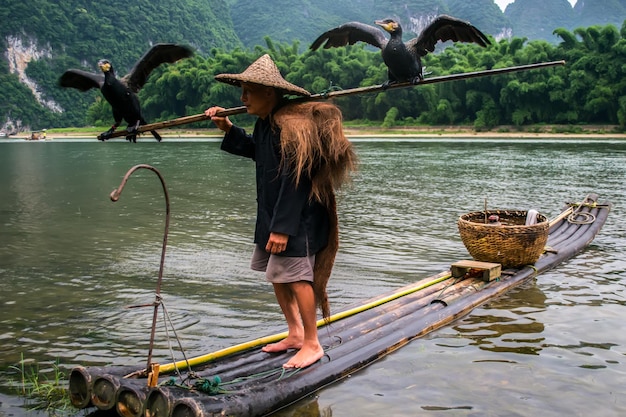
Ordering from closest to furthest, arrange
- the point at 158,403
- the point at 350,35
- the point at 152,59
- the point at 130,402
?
the point at 158,403
the point at 130,402
the point at 152,59
the point at 350,35

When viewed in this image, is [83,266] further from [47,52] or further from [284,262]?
[47,52]

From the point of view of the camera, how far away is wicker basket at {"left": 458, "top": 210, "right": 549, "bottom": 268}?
20.7 ft

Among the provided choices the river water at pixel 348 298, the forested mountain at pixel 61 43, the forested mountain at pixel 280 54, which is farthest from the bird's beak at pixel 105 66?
the forested mountain at pixel 61 43

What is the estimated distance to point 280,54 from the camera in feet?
256

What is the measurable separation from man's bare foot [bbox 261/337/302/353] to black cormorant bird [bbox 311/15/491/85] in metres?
2.14

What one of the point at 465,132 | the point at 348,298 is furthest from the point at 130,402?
the point at 465,132

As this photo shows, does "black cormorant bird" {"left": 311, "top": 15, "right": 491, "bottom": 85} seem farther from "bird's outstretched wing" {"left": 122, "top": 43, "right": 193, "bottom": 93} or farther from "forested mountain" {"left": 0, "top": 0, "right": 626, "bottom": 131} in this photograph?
"forested mountain" {"left": 0, "top": 0, "right": 626, "bottom": 131}

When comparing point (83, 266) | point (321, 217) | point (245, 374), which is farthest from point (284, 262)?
point (83, 266)

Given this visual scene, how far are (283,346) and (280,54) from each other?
250ft

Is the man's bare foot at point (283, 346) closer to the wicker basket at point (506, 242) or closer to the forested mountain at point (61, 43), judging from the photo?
the wicker basket at point (506, 242)

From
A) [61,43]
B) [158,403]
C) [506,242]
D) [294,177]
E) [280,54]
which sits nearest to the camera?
[158,403]

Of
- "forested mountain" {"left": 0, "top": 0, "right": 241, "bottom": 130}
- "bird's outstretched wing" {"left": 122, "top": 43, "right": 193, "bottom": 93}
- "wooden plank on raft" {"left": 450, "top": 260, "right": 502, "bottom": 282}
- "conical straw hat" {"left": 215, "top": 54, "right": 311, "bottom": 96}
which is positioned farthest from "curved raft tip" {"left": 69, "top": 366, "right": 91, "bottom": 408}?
"forested mountain" {"left": 0, "top": 0, "right": 241, "bottom": 130}

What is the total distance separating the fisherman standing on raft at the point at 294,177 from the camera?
3.69m

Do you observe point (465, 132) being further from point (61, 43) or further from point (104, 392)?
point (61, 43)
